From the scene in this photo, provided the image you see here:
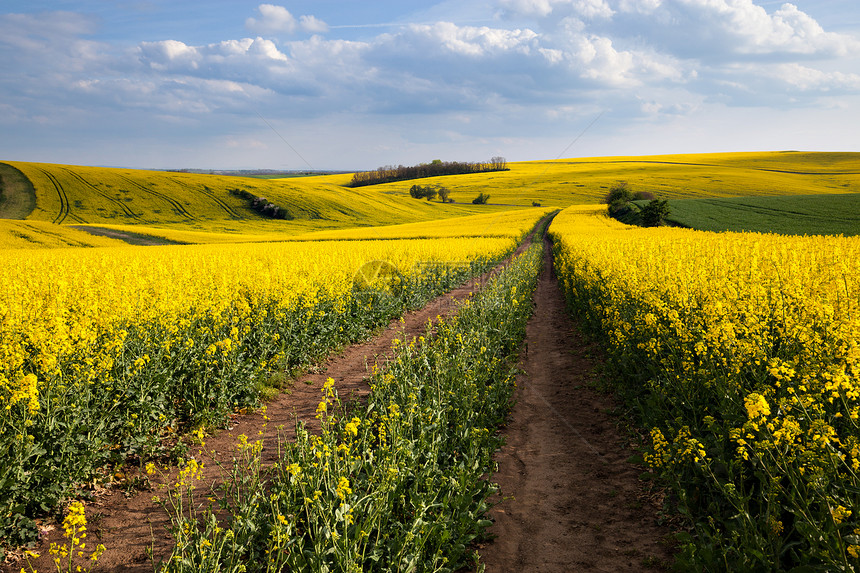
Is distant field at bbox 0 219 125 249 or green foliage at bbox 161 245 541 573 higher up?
distant field at bbox 0 219 125 249

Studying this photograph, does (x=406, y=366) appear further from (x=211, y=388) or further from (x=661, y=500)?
(x=661, y=500)

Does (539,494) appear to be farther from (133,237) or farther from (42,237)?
(133,237)

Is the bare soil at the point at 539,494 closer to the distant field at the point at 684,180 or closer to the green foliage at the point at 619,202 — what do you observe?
the green foliage at the point at 619,202

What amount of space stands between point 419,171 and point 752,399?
5912 inches

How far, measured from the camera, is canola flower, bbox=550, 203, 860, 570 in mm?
3041

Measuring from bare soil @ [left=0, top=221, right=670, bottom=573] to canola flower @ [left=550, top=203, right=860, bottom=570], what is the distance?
2.05 feet

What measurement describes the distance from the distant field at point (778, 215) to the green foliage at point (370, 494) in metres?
37.6

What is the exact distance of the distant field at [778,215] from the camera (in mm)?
36375

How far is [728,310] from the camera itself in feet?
19.8

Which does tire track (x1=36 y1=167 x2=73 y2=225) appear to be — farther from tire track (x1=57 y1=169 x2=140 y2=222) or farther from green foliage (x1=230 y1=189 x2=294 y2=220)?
green foliage (x1=230 y1=189 x2=294 y2=220)

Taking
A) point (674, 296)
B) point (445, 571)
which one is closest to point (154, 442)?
point (445, 571)

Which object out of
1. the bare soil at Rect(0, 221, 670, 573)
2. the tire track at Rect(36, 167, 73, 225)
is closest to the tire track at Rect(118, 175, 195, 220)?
the tire track at Rect(36, 167, 73, 225)

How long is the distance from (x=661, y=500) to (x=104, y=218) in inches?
2982

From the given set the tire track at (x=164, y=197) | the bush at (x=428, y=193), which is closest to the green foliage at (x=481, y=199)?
the bush at (x=428, y=193)
